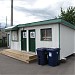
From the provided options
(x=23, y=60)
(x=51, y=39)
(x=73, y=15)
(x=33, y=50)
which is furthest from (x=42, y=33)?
(x=73, y=15)

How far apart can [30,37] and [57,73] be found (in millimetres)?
6440

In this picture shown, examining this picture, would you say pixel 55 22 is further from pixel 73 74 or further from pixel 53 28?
pixel 73 74

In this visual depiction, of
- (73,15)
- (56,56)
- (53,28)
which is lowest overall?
(56,56)

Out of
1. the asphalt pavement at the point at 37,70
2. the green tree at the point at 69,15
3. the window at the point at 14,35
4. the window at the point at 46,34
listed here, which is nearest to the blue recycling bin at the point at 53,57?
the asphalt pavement at the point at 37,70

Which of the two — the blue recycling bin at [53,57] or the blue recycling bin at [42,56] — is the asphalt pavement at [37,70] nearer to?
the blue recycling bin at [53,57]

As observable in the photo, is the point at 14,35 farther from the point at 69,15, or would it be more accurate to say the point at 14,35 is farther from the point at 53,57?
the point at 69,15

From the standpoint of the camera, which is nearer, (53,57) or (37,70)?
(37,70)

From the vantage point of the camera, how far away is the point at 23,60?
991cm

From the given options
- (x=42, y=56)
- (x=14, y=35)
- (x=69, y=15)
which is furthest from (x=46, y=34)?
(x=69, y=15)

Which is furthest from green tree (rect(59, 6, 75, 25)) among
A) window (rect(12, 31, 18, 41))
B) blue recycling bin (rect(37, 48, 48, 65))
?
blue recycling bin (rect(37, 48, 48, 65))

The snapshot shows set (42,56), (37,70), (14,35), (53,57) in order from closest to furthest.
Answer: (37,70), (53,57), (42,56), (14,35)

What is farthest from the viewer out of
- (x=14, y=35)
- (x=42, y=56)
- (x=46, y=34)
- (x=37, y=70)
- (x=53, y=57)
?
(x=14, y=35)

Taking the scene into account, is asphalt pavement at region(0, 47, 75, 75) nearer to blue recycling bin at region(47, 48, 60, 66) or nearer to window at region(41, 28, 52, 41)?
blue recycling bin at region(47, 48, 60, 66)

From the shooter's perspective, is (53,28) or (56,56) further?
(53,28)
